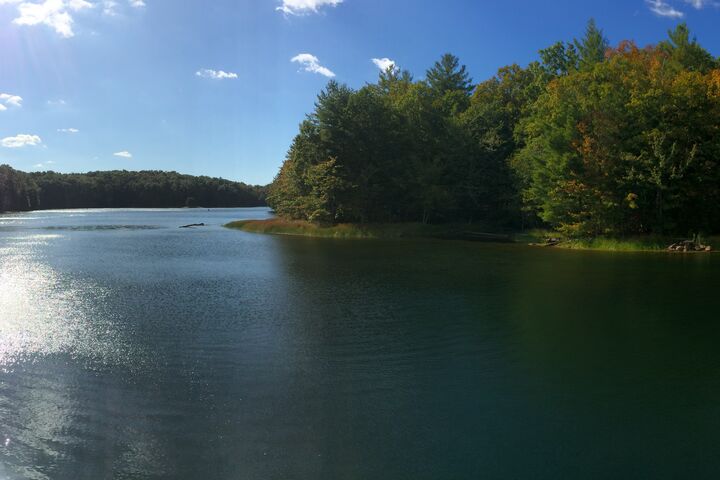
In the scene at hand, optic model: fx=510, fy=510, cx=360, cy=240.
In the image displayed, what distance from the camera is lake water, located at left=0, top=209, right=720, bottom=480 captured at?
7.02m

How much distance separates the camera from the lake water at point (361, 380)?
23.0 ft

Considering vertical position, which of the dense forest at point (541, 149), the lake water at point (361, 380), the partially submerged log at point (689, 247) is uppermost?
the dense forest at point (541, 149)

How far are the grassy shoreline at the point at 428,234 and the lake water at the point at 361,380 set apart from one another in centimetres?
1747

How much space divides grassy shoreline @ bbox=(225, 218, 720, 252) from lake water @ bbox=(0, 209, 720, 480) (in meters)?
17.5

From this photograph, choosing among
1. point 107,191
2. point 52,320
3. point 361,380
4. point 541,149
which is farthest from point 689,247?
point 107,191

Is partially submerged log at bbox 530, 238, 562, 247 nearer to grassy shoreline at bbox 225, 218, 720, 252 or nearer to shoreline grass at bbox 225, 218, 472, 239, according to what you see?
grassy shoreline at bbox 225, 218, 720, 252

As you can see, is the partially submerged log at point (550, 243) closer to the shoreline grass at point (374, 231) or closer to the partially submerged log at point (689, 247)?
the partially submerged log at point (689, 247)

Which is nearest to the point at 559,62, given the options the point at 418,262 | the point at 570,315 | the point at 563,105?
the point at 563,105

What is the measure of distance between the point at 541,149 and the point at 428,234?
14.3 meters

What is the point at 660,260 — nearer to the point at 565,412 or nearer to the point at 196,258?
the point at 565,412

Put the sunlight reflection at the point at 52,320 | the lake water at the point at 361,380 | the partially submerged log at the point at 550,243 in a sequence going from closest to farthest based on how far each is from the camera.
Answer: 1. the lake water at the point at 361,380
2. the sunlight reflection at the point at 52,320
3. the partially submerged log at the point at 550,243

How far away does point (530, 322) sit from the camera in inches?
592

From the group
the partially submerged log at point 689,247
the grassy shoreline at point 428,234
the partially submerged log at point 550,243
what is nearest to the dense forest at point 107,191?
the grassy shoreline at point 428,234

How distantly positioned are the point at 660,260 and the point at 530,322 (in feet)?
69.4
